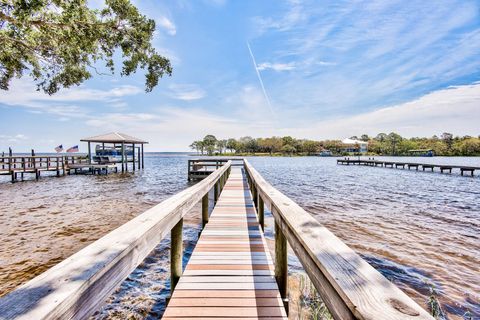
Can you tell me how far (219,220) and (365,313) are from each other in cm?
460

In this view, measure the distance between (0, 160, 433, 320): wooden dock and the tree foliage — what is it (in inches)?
264

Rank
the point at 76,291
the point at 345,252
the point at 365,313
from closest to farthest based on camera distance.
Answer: the point at 365,313 → the point at 76,291 → the point at 345,252

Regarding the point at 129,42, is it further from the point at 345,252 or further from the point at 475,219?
the point at 475,219

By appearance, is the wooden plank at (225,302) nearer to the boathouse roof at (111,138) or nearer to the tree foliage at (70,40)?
the tree foliage at (70,40)

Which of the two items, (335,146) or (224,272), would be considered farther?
(335,146)

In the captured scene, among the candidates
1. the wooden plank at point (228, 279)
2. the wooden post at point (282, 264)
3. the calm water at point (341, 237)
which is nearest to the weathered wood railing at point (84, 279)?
the wooden plank at point (228, 279)

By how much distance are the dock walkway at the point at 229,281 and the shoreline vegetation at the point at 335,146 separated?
96151 mm

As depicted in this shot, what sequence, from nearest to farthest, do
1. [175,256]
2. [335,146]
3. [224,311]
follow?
[224,311]
[175,256]
[335,146]

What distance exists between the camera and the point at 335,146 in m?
103

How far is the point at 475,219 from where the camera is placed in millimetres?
8844

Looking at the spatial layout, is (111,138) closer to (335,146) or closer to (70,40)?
(70,40)

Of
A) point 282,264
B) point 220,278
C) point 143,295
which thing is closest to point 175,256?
point 220,278

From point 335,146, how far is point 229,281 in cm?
10850

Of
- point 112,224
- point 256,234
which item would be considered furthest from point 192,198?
point 112,224
